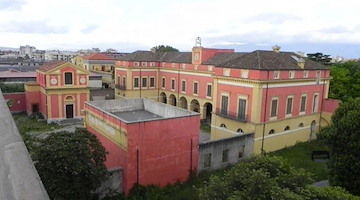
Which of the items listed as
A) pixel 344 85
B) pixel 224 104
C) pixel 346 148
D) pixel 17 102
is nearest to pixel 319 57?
pixel 344 85

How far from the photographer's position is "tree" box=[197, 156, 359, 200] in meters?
9.96

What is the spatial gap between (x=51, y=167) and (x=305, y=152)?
68.2 feet

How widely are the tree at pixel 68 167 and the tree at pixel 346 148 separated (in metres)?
12.7

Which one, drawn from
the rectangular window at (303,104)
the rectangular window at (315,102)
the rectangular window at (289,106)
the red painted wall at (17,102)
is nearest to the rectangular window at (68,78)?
the red painted wall at (17,102)

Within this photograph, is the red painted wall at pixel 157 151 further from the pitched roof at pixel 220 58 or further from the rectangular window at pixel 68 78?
the pitched roof at pixel 220 58

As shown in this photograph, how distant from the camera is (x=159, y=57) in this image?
43.8 meters

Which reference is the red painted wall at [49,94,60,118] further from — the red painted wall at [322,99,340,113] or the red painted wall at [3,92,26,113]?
the red painted wall at [322,99,340,113]

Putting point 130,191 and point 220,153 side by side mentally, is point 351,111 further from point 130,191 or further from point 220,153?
point 130,191

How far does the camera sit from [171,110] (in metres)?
21.6

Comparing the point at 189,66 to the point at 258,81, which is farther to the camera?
the point at 189,66

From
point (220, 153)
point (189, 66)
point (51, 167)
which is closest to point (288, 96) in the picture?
point (220, 153)

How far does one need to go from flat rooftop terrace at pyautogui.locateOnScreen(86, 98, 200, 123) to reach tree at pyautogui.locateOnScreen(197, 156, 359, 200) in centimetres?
952

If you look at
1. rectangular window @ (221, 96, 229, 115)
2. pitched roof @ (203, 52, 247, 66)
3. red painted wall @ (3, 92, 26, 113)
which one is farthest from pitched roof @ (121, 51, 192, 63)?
rectangular window @ (221, 96, 229, 115)

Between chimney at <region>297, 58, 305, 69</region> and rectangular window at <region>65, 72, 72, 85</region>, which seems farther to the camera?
rectangular window at <region>65, 72, 72, 85</region>
